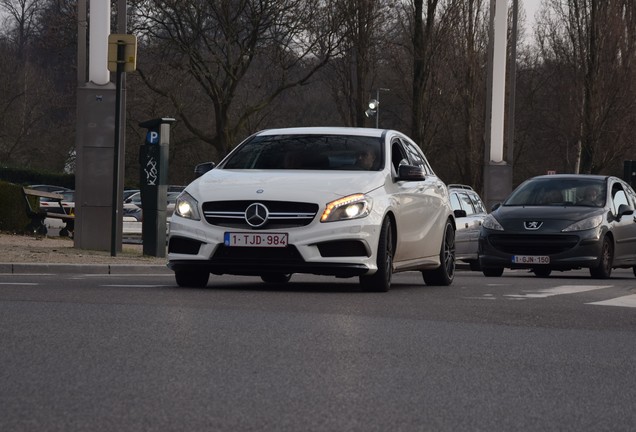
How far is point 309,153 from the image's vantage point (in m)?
14.7

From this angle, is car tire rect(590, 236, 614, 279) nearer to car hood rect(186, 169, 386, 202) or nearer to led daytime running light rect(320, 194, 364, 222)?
car hood rect(186, 169, 386, 202)

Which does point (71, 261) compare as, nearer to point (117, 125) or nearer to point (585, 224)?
point (117, 125)

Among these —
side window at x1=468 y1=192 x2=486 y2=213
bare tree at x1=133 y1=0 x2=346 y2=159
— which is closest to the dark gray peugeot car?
side window at x1=468 y1=192 x2=486 y2=213

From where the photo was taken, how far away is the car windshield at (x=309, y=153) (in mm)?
14562

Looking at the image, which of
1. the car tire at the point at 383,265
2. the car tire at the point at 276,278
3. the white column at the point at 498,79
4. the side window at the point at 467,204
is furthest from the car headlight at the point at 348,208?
the white column at the point at 498,79

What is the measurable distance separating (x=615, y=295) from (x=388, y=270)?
2.38 meters

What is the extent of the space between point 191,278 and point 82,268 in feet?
18.6

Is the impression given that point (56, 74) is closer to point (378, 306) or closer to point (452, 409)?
point (378, 306)

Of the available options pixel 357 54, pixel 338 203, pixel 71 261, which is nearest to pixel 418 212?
pixel 338 203

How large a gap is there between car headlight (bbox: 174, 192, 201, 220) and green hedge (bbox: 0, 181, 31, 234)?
1627cm

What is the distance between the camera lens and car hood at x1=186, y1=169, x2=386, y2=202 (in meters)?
13.2

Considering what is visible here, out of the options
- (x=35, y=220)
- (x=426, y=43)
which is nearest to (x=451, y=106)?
(x=426, y=43)

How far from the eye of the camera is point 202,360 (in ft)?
26.3

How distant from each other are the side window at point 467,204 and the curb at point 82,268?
8392 mm
